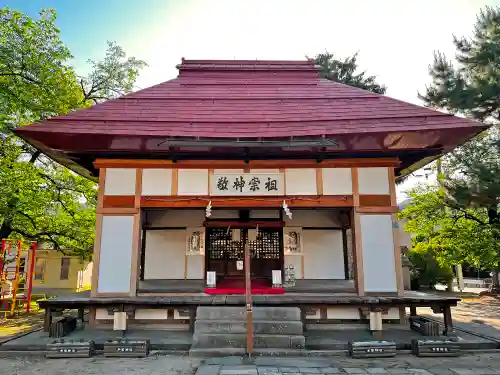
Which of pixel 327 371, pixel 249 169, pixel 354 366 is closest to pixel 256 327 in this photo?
pixel 327 371

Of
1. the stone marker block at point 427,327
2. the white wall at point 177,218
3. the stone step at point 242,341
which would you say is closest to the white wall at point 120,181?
the white wall at point 177,218

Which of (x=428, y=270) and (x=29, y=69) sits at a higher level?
(x=29, y=69)

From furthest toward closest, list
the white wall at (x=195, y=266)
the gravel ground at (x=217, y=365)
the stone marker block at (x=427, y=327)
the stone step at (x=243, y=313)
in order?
the white wall at (x=195, y=266) < the stone marker block at (x=427, y=327) < the stone step at (x=243, y=313) < the gravel ground at (x=217, y=365)

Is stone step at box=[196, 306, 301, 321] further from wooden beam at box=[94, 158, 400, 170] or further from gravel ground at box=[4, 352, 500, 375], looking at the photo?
wooden beam at box=[94, 158, 400, 170]

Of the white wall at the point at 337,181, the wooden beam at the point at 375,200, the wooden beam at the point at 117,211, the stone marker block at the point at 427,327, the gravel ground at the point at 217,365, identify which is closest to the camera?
the gravel ground at the point at 217,365

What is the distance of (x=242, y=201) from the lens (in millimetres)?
8141

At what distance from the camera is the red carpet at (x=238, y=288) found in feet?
27.8

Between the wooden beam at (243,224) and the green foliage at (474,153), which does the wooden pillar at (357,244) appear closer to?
the wooden beam at (243,224)

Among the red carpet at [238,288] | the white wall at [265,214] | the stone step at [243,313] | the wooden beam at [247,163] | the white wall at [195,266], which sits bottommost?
the stone step at [243,313]

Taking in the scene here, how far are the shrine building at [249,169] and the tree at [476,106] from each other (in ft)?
14.8

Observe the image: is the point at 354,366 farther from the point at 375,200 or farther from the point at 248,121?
the point at 248,121

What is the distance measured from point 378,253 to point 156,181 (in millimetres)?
5561

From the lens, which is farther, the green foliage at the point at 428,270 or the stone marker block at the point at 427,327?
the green foliage at the point at 428,270

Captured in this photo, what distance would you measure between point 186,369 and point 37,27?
424 inches
